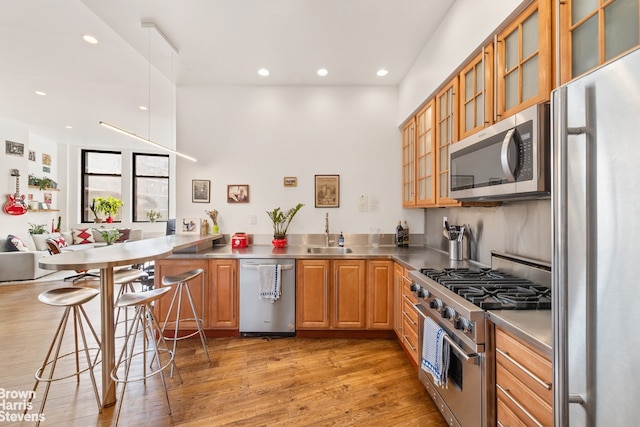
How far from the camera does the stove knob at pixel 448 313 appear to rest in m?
1.52

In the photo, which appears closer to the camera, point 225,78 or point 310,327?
point 310,327

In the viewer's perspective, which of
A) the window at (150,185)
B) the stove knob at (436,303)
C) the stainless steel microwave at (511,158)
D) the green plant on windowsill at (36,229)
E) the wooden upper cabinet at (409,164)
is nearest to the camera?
the stainless steel microwave at (511,158)

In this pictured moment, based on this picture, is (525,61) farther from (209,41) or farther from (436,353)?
(209,41)

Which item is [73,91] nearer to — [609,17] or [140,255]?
[140,255]

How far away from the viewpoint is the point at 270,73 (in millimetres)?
3297

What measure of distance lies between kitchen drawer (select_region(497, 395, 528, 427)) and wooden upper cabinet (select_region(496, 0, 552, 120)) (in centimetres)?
143

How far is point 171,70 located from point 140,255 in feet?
8.04

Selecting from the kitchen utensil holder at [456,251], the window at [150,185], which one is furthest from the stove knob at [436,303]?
the window at [150,185]

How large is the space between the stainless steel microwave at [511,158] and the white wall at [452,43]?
0.65m

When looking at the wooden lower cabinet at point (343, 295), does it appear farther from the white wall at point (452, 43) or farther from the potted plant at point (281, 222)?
the white wall at point (452, 43)

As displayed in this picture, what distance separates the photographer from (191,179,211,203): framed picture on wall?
358 cm

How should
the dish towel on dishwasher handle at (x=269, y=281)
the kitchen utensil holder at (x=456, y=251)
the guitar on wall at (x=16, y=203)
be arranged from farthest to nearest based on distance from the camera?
the guitar on wall at (x=16, y=203) < the dish towel on dishwasher handle at (x=269, y=281) < the kitchen utensil holder at (x=456, y=251)

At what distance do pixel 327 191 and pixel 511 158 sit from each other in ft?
7.64

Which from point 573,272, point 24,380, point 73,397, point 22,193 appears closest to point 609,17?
point 573,272
